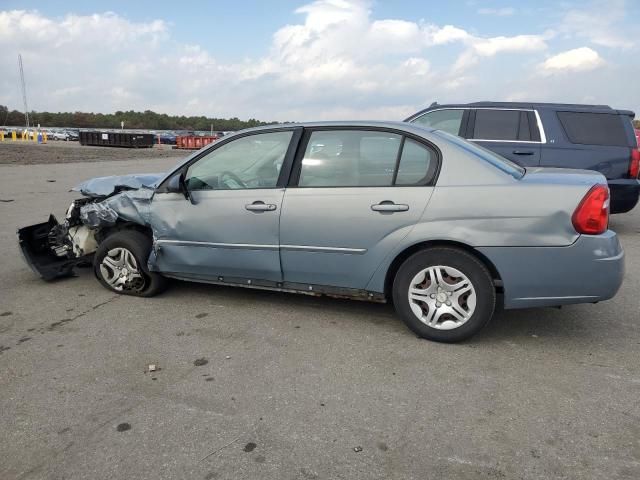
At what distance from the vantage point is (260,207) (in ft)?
13.3

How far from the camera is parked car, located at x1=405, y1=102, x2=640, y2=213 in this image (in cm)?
730

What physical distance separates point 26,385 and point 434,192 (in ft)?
9.39

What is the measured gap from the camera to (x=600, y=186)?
134 inches

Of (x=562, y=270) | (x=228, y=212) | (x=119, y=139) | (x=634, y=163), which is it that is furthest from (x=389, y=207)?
(x=119, y=139)

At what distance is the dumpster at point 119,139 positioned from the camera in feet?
135

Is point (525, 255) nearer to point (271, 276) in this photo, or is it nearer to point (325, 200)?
point (325, 200)

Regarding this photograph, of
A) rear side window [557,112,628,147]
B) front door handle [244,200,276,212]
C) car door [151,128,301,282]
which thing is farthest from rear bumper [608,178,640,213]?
front door handle [244,200,276,212]

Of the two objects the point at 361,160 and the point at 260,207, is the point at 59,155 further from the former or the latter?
the point at 361,160

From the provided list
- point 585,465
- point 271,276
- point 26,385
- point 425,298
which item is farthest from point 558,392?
point 26,385

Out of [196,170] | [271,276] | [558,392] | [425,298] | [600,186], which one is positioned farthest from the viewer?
[196,170]

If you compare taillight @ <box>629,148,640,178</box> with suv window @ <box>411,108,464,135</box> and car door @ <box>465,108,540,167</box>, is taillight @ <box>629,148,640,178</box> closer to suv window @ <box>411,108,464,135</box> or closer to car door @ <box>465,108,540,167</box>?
car door @ <box>465,108,540,167</box>

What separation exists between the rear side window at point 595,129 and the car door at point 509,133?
465mm

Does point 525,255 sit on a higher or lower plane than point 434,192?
lower

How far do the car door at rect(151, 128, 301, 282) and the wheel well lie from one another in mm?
876
